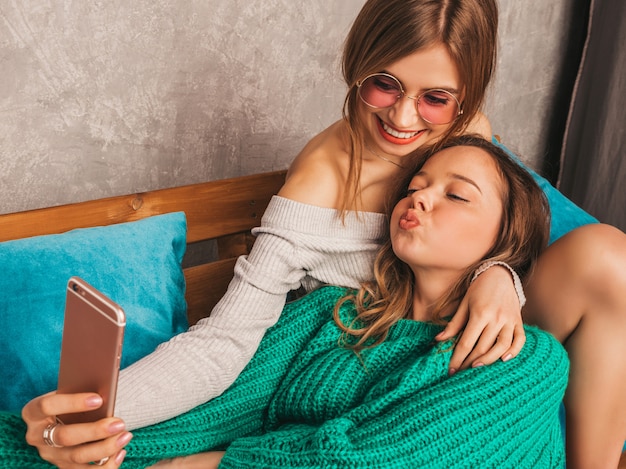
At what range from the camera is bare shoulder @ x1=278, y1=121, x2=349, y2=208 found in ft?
4.63

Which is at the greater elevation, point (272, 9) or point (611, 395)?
point (272, 9)

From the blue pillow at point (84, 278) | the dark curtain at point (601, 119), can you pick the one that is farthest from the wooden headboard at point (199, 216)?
the dark curtain at point (601, 119)

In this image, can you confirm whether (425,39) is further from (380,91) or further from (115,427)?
(115,427)

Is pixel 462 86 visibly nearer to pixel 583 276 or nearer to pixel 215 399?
pixel 583 276

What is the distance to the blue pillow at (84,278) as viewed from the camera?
1166 mm

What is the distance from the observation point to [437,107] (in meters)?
1.30

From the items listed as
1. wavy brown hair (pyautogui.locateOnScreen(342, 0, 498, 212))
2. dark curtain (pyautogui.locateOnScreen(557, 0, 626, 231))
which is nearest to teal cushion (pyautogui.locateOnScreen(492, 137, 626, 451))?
wavy brown hair (pyautogui.locateOnScreen(342, 0, 498, 212))

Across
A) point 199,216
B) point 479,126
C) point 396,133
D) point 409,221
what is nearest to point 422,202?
point 409,221

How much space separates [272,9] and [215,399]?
96 cm

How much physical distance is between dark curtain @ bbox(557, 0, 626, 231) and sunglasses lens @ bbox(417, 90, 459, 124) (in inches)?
51.2

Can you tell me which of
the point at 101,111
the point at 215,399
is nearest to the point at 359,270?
the point at 215,399

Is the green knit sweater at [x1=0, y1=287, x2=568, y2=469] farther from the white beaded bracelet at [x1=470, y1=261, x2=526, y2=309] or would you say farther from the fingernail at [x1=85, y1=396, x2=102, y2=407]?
the fingernail at [x1=85, y1=396, x2=102, y2=407]

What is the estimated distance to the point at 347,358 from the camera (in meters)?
1.30

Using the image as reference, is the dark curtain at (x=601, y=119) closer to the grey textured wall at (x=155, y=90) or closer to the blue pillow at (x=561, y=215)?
the blue pillow at (x=561, y=215)
